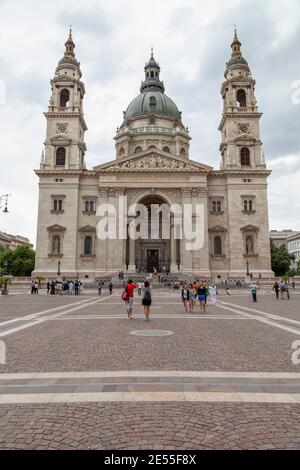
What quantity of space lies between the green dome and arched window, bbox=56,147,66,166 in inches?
860

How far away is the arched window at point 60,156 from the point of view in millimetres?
56062

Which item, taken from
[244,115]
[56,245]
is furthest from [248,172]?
[56,245]

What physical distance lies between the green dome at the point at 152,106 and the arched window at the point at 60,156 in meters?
21.9

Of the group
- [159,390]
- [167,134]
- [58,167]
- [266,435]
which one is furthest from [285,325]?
[167,134]

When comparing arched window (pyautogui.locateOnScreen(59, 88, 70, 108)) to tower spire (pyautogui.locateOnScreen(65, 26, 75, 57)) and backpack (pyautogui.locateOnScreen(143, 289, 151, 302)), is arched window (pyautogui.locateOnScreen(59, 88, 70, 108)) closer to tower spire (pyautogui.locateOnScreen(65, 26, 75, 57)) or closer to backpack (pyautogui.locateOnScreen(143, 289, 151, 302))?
tower spire (pyautogui.locateOnScreen(65, 26, 75, 57))

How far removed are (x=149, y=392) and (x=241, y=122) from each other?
190 feet

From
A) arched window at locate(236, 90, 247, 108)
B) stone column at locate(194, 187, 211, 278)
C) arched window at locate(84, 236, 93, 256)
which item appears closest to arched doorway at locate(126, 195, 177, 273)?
stone column at locate(194, 187, 211, 278)

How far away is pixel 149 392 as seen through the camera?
211 inches

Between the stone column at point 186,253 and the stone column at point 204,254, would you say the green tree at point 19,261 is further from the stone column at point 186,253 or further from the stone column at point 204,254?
the stone column at point 204,254

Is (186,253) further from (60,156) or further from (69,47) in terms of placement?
(69,47)

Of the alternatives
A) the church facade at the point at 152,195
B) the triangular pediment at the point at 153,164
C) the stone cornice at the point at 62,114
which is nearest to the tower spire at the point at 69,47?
the church facade at the point at 152,195

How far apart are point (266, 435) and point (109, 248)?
4913 cm

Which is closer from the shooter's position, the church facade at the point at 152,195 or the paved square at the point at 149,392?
the paved square at the point at 149,392

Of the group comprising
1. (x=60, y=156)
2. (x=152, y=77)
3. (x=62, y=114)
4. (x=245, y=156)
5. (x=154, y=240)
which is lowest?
(x=154, y=240)
